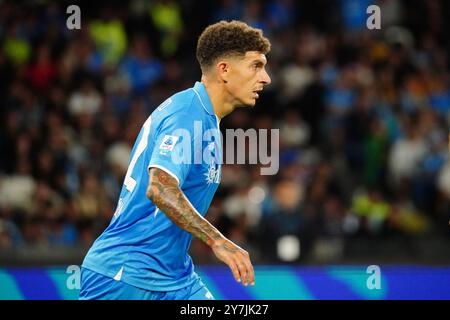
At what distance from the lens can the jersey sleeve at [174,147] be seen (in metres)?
→ 4.61

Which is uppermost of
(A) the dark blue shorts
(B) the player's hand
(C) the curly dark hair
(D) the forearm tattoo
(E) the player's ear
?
(C) the curly dark hair

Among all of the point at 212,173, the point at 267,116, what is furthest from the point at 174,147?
the point at 267,116

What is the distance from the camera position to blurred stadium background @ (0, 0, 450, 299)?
9.51 metres

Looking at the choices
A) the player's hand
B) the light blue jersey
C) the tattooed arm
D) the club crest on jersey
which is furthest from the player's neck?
the player's hand

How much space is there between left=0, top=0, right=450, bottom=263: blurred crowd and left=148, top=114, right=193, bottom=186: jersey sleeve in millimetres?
4913

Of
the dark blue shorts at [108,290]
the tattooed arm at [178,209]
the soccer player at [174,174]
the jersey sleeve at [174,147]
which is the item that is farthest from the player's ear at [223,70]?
the dark blue shorts at [108,290]

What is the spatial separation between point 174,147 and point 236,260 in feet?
2.31

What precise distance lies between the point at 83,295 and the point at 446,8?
10.7 m

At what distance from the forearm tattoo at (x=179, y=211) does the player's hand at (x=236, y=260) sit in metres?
0.06

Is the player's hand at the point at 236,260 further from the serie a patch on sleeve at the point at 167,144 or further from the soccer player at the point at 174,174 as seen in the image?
the serie a patch on sleeve at the point at 167,144

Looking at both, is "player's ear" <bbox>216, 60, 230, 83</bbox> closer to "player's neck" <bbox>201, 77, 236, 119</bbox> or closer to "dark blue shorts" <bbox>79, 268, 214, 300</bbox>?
"player's neck" <bbox>201, 77, 236, 119</bbox>

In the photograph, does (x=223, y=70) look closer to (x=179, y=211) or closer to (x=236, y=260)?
(x=179, y=211)
